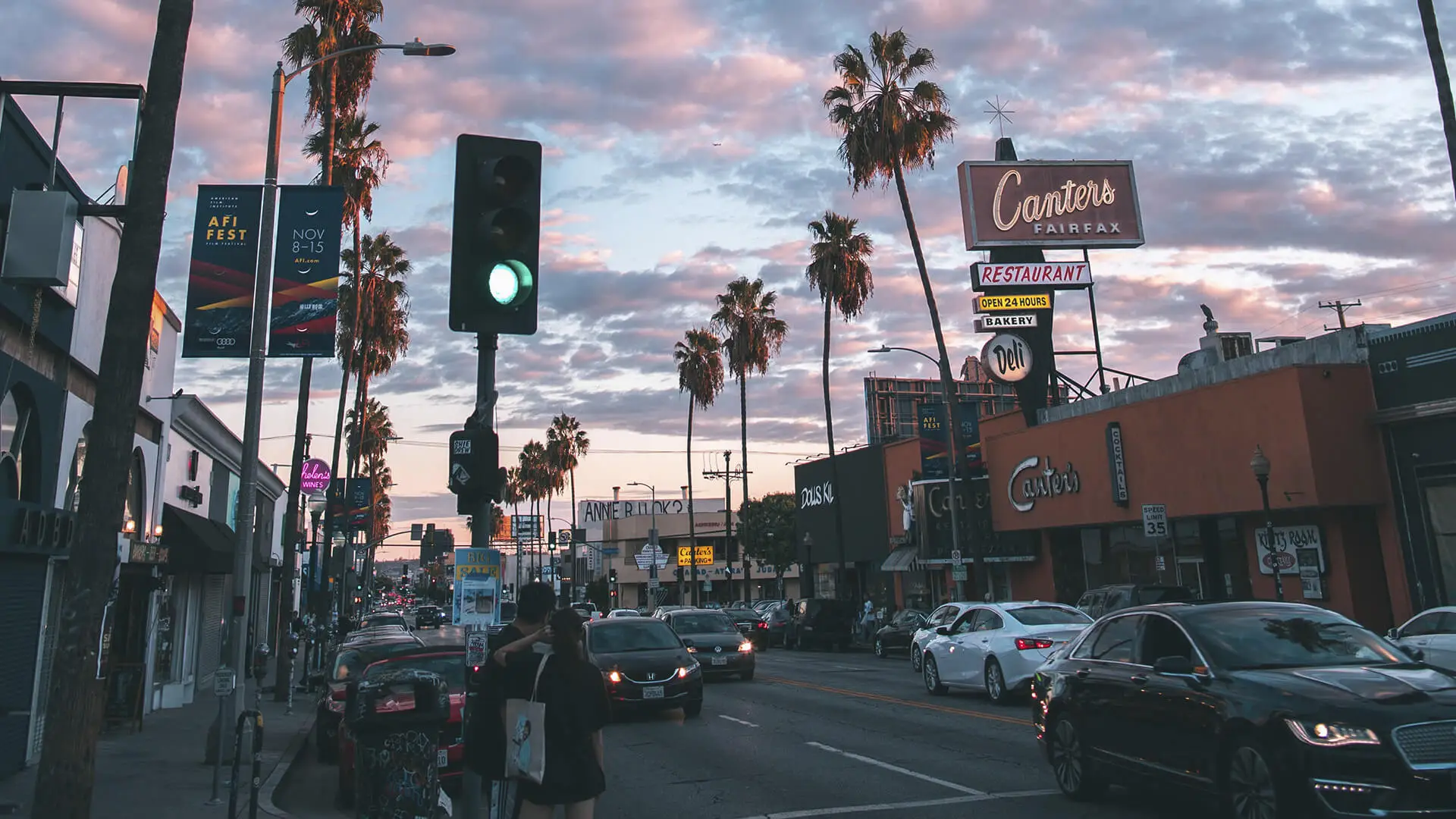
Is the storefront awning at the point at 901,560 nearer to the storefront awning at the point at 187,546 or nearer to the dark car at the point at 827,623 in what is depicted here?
the dark car at the point at 827,623

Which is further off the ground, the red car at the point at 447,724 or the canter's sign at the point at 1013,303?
the canter's sign at the point at 1013,303

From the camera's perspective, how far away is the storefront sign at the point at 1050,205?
36812 millimetres

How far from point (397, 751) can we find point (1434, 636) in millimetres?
13304

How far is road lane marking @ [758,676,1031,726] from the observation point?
15500 mm

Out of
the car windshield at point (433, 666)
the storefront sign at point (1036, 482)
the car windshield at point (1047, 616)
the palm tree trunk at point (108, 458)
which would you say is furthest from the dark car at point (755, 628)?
the palm tree trunk at point (108, 458)

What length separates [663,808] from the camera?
1029 cm

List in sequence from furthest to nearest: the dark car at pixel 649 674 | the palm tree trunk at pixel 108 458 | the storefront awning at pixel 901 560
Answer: the storefront awning at pixel 901 560 → the dark car at pixel 649 674 → the palm tree trunk at pixel 108 458

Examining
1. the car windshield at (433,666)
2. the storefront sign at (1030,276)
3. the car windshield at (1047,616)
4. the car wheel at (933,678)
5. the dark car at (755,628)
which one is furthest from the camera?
the dark car at (755,628)

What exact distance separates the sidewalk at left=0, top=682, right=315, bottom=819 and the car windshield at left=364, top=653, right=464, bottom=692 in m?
1.80

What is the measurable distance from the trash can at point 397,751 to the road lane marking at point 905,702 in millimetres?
9381

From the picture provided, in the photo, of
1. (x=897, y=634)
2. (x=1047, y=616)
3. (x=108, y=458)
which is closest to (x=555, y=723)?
(x=108, y=458)

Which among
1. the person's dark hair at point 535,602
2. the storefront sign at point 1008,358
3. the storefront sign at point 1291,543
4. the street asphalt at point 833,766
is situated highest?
the storefront sign at point 1008,358

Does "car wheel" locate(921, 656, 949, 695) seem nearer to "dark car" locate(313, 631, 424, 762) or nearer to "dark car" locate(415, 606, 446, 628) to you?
"dark car" locate(313, 631, 424, 762)

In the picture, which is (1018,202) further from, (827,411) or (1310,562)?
(1310,562)
